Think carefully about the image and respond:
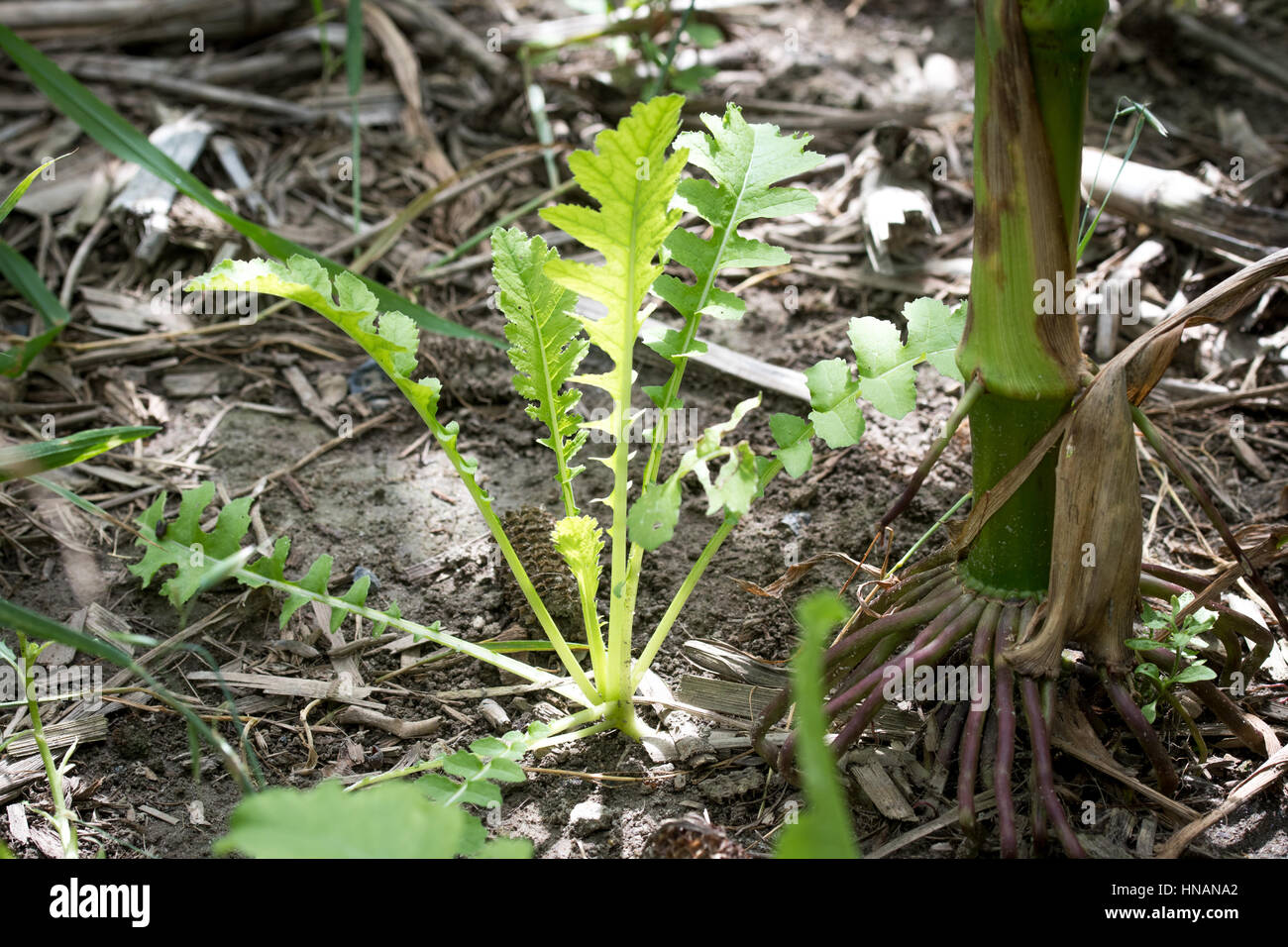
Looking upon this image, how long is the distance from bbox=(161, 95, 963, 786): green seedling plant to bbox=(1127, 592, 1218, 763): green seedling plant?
1.55 feet

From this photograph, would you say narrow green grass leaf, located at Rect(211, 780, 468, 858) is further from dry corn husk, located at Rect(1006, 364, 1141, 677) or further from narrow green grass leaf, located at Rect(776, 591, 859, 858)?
dry corn husk, located at Rect(1006, 364, 1141, 677)

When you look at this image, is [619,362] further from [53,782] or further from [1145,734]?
[53,782]

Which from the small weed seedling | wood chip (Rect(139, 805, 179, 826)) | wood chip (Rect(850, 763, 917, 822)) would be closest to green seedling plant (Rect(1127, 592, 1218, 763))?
wood chip (Rect(850, 763, 917, 822))

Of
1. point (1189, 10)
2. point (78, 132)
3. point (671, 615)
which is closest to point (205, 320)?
point (78, 132)

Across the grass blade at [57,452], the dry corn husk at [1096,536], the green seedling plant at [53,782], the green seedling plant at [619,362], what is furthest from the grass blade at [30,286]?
the dry corn husk at [1096,536]

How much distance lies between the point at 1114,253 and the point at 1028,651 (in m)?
1.37

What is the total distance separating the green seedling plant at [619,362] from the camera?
1.39 meters

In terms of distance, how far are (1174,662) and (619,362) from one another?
35.8 inches

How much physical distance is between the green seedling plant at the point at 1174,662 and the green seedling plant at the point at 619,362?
47 centimetres

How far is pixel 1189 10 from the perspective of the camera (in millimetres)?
3105

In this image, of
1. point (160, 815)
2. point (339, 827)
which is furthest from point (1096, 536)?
point (160, 815)

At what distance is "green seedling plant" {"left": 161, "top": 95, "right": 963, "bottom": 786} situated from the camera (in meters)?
1.39

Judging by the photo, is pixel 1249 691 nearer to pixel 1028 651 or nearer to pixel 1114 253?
pixel 1028 651

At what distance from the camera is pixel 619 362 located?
4.88 feet
